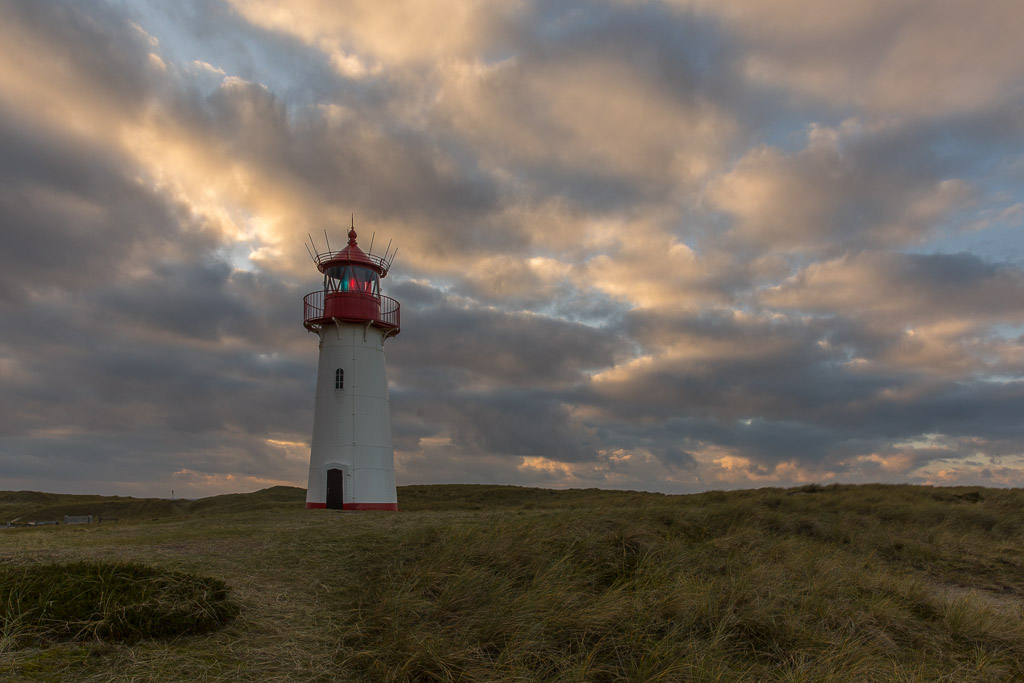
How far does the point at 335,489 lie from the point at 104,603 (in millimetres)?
16929

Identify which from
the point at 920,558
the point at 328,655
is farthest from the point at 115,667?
the point at 920,558

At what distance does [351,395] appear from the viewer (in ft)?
81.9

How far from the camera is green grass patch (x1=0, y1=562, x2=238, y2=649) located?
23.4 ft

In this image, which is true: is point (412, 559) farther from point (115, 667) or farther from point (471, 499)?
point (471, 499)

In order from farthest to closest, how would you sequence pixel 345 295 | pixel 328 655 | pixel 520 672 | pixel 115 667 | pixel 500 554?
pixel 345 295 < pixel 500 554 < pixel 328 655 < pixel 520 672 < pixel 115 667

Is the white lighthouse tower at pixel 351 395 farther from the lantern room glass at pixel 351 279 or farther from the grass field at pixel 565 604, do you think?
the grass field at pixel 565 604

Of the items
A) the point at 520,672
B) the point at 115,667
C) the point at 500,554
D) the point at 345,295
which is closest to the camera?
the point at 115,667

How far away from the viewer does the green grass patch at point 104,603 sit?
7125 millimetres

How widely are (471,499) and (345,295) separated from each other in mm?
19646

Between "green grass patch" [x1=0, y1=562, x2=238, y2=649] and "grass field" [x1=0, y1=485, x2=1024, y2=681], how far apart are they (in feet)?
0.61

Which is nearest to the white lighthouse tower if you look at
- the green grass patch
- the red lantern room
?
the red lantern room

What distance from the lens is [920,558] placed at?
16156 millimetres

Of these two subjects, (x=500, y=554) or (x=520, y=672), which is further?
(x=500, y=554)

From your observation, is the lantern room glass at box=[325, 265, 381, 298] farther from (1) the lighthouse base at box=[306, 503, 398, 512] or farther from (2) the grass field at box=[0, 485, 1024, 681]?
(2) the grass field at box=[0, 485, 1024, 681]
